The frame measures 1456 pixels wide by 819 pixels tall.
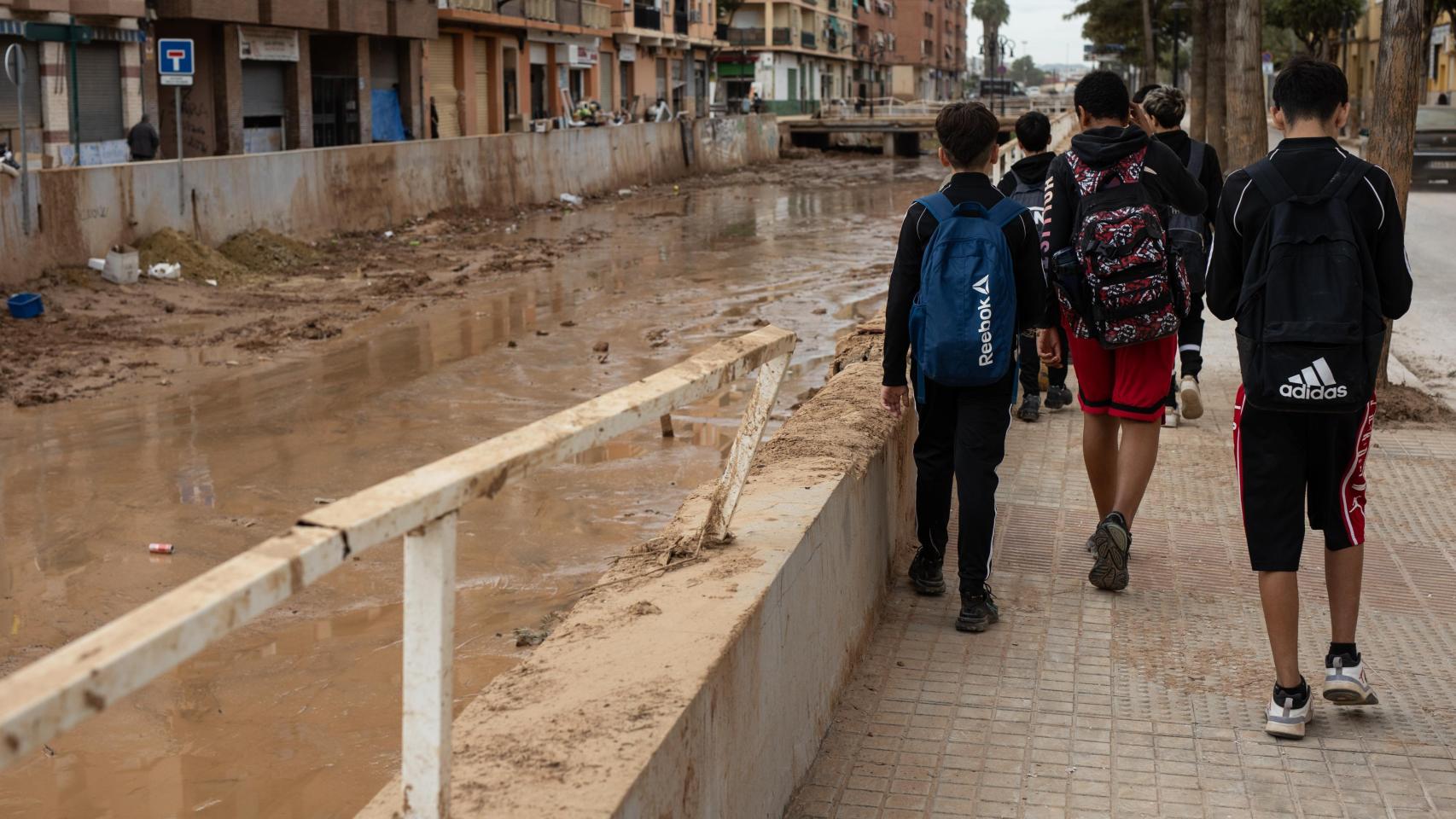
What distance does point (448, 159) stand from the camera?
27.5 m

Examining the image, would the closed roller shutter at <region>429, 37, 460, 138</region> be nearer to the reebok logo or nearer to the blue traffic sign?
the blue traffic sign

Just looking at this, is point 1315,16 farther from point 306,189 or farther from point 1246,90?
point 1246,90

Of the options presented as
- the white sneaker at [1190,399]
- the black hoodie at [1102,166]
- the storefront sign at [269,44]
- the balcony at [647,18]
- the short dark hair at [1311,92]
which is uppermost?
the balcony at [647,18]

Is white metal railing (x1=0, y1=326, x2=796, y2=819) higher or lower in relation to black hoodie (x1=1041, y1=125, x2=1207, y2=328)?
→ lower

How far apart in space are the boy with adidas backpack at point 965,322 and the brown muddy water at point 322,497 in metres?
1.95

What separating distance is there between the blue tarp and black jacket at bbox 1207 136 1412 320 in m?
36.0

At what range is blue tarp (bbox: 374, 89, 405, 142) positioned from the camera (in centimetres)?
3862

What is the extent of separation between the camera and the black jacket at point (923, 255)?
4746 millimetres

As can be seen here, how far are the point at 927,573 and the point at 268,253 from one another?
54.0 ft

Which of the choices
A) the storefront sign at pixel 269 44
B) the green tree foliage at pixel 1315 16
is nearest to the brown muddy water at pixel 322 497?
the storefront sign at pixel 269 44

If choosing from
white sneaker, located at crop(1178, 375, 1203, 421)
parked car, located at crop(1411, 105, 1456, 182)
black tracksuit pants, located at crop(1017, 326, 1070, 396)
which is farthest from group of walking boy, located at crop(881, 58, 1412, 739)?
parked car, located at crop(1411, 105, 1456, 182)

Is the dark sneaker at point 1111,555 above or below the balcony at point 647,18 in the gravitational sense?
below

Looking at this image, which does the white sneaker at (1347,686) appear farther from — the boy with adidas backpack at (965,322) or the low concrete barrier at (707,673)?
the low concrete barrier at (707,673)

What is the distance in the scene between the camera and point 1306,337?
3.95 m
